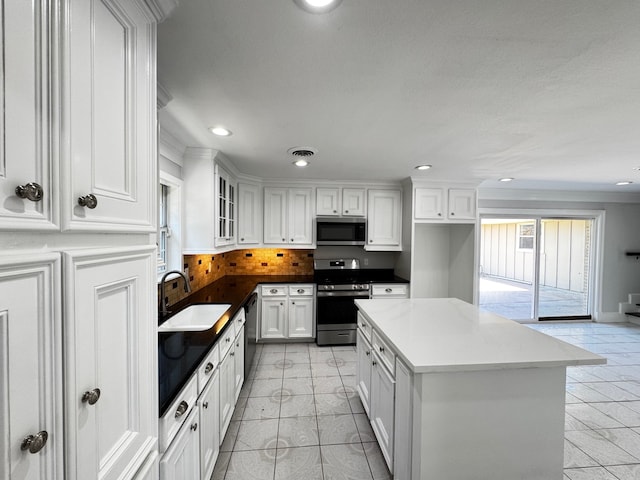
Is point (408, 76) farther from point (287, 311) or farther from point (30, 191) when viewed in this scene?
point (287, 311)

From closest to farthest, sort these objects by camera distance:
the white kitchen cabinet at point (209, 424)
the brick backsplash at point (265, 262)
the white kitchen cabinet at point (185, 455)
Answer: the white kitchen cabinet at point (185, 455), the white kitchen cabinet at point (209, 424), the brick backsplash at point (265, 262)

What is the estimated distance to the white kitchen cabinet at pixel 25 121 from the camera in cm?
46

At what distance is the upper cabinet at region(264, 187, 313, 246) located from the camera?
156 inches

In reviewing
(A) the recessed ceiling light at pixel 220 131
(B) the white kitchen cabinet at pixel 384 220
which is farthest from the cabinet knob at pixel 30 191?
(B) the white kitchen cabinet at pixel 384 220

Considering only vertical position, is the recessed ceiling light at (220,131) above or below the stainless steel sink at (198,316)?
above

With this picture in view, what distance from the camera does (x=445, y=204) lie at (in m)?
3.88

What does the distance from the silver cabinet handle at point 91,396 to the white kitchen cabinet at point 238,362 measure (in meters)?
1.65

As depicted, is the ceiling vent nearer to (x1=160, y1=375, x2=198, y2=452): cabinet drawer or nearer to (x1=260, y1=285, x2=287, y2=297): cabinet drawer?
(x1=260, y1=285, x2=287, y2=297): cabinet drawer

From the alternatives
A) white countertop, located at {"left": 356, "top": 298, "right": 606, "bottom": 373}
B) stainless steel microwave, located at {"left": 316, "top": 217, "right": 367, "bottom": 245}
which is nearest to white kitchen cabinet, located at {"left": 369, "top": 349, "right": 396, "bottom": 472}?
white countertop, located at {"left": 356, "top": 298, "right": 606, "bottom": 373}

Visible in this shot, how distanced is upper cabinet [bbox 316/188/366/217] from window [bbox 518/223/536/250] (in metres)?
3.28

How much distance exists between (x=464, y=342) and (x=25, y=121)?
1898mm

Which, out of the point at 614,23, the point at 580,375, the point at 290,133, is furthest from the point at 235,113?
the point at 580,375

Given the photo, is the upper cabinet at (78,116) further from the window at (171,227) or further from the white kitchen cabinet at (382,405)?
the window at (171,227)

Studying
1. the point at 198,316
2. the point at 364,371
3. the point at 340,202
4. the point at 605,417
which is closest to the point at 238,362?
the point at 198,316
